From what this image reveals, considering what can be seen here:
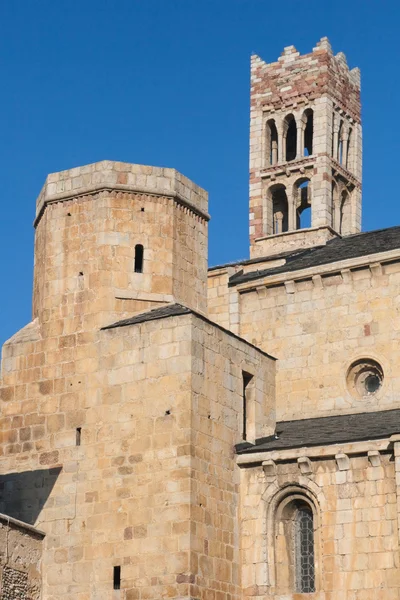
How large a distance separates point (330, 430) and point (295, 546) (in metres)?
2.83

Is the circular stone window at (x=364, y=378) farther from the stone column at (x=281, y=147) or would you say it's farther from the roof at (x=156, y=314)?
the stone column at (x=281, y=147)

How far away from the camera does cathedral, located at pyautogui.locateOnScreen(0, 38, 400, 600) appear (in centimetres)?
2672

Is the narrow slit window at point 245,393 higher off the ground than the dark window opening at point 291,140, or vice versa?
the dark window opening at point 291,140

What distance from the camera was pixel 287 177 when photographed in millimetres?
50281

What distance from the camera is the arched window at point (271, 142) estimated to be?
5125 cm

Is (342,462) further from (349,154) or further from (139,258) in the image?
(349,154)

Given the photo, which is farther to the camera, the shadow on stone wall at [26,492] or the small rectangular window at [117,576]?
the shadow on stone wall at [26,492]

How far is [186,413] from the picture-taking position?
1069 inches

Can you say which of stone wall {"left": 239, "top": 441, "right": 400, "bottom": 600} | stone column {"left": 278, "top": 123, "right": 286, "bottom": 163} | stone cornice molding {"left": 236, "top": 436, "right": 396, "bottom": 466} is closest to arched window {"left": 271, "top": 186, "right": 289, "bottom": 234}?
stone column {"left": 278, "top": 123, "right": 286, "bottom": 163}

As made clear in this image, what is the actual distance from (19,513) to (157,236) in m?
7.29

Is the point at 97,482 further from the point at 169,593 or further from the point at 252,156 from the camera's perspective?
the point at 252,156

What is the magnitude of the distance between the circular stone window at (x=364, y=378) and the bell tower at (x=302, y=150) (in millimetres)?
16692

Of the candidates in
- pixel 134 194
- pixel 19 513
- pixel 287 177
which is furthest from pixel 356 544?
pixel 287 177

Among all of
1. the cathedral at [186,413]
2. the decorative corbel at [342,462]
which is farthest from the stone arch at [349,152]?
the decorative corbel at [342,462]
